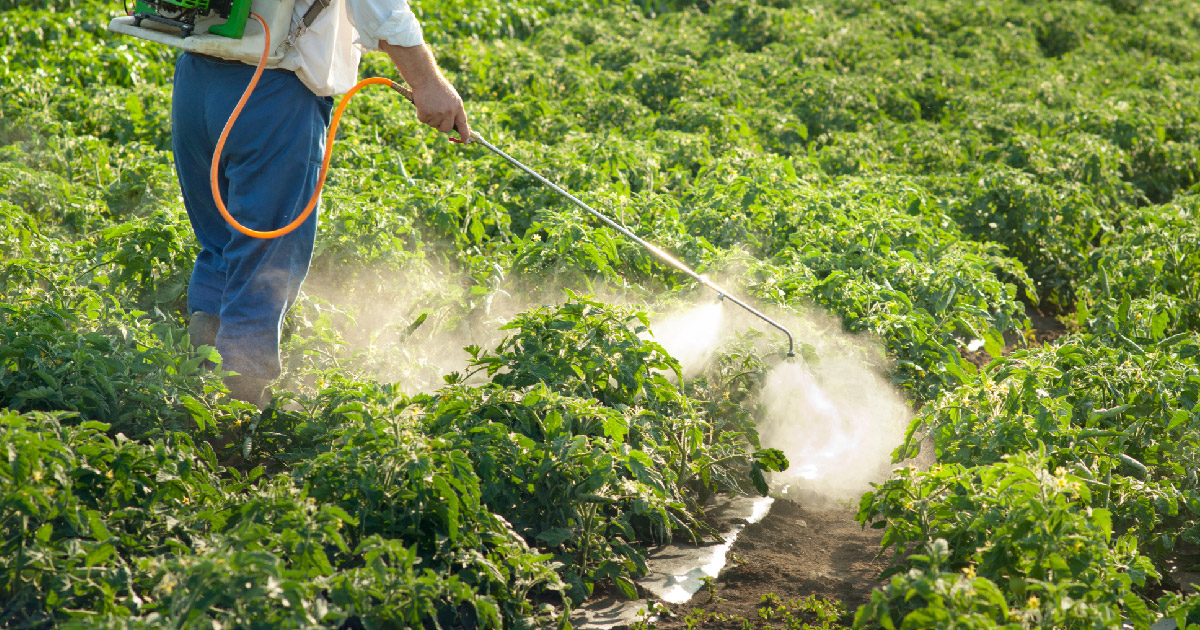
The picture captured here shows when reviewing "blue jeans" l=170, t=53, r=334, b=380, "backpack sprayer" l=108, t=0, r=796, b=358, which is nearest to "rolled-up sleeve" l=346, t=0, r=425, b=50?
"backpack sprayer" l=108, t=0, r=796, b=358

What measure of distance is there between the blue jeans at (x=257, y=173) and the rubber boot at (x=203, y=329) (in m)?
0.11

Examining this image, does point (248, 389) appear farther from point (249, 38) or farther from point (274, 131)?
point (249, 38)

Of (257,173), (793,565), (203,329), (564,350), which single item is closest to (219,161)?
(257,173)

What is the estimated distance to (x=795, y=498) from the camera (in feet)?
10.9

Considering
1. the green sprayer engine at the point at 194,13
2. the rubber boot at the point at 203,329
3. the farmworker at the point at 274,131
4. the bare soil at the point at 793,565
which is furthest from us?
the rubber boot at the point at 203,329

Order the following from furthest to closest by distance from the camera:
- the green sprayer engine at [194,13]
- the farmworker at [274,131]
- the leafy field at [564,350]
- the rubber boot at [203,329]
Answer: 1. the rubber boot at [203,329]
2. the farmworker at [274,131]
3. the green sprayer engine at [194,13]
4. the leafy field at [564,350]

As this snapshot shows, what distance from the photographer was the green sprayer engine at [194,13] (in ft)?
9.50

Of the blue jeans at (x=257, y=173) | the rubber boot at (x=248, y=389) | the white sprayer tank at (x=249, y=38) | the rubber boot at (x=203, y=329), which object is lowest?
the rubber boot at (x=248, y=389)

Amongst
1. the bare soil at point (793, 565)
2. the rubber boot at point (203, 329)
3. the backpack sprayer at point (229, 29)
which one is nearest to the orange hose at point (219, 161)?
the backpack sprayer at point (229, 29)

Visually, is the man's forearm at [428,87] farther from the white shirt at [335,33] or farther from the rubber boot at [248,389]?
the rubber boot at [248,389]

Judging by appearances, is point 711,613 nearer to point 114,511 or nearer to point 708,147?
point 114,511

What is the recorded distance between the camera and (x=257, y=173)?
3.10 m

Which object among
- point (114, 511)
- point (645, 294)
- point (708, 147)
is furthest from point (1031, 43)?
point (114, 511)

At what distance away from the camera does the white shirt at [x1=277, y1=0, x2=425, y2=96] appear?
297cm
